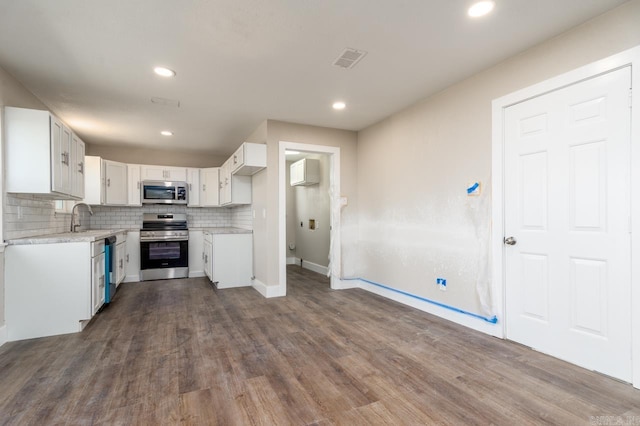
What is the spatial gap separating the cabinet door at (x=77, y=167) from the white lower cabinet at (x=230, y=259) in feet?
5.98

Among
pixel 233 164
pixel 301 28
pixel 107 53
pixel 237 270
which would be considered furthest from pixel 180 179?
pixel 301 28

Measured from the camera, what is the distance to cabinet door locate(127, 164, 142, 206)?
578cm

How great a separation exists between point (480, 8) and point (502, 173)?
141cm

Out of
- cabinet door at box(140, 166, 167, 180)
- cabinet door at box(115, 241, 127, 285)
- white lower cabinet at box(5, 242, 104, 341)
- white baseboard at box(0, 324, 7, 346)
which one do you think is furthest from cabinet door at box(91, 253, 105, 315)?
cabinet door at box(140, 166, 167, 180)

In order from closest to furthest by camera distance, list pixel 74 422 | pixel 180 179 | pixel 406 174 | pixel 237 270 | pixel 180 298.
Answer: pixel 74 422
pixel 406 174
pixel 180 298
pixel 237 270
pixel 180 179

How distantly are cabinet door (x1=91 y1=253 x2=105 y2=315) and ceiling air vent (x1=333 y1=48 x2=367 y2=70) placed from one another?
3223 millimetres

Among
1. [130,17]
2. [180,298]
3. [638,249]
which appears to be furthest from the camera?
[180,298]

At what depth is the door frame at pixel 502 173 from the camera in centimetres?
203

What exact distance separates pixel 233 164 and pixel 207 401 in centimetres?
382

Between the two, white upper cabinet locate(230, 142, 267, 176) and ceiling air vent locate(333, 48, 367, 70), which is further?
white upper cabinet locate(230, 142, 267, 176)

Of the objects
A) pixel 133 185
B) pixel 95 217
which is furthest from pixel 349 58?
pixel 95 217

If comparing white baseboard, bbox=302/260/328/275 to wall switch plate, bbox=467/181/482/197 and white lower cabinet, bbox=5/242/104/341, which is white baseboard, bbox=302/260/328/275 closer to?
wall switch plate, bbox=467/181/482/197

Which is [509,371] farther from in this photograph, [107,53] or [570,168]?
[107,53]

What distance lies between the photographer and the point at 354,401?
1896 mm
